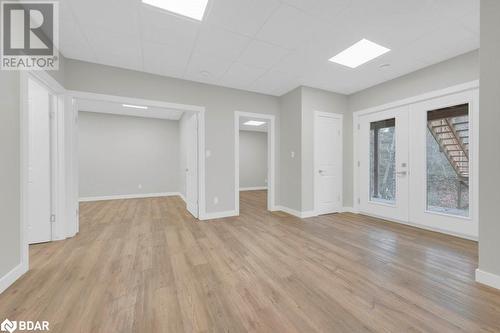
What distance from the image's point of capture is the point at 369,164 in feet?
13.5

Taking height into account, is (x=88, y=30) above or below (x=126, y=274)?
above

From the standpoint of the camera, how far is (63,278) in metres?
1.79

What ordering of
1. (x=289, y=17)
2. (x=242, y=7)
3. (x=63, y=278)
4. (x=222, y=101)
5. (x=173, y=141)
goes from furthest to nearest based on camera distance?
1. (x=173, y=141)
2. (x=222, y=101)
3. (x=289, y=17)
4. (x=242, y=7)
5. (x=63, y=278)

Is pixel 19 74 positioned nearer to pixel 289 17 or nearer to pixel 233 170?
pixel 289 17

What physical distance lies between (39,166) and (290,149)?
4206mm

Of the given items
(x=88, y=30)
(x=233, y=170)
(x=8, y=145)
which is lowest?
(x=233, y=170)

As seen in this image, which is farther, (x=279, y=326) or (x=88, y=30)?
(x=88, y=30)

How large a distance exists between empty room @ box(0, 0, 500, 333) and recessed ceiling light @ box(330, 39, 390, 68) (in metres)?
0.03

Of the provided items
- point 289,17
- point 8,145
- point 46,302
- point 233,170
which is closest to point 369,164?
point 233,170

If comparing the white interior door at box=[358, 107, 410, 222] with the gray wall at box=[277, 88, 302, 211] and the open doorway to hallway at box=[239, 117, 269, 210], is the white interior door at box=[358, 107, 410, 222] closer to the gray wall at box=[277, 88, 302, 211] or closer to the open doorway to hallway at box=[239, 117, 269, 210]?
the gray wall at box=[277, 88, 302, 211]

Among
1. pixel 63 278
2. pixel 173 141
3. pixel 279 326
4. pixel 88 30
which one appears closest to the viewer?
pixel 279 326

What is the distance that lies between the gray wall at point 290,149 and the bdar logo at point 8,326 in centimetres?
378

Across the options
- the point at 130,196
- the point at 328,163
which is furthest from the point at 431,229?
the point at 130,196

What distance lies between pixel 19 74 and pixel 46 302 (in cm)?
209
